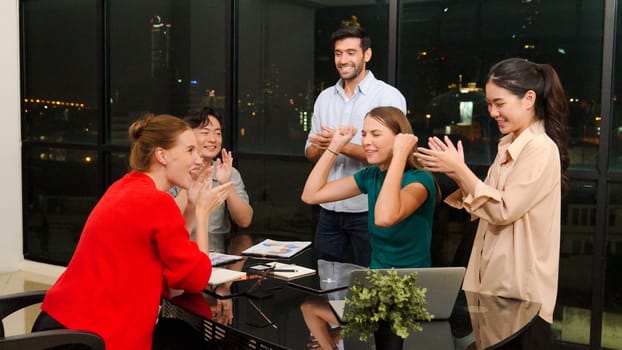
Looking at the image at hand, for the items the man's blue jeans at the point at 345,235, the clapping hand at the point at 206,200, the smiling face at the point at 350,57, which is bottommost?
the man's blue jeans at the point at 345,235

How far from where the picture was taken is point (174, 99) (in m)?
5.30

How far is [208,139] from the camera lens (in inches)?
138

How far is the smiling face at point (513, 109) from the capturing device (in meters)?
2.34

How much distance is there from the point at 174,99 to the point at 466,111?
2402mm

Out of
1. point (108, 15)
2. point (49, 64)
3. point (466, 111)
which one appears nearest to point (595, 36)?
point (466, 111)

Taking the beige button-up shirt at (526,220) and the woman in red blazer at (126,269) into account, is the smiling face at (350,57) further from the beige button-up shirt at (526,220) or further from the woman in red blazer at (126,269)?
the woman in red blazer at (126,269)

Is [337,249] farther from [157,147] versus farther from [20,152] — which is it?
[20,152]

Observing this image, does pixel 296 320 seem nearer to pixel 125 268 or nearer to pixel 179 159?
pixel 125 268

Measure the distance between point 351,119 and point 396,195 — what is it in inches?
41.6

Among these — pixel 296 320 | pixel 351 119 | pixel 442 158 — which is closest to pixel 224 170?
pixel 351 119

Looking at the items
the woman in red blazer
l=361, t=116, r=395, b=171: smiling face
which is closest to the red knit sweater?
the woman in red blazer

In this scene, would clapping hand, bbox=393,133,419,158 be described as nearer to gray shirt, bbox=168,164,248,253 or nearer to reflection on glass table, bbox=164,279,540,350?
reflection on glass table, bbox=164,279,540,350

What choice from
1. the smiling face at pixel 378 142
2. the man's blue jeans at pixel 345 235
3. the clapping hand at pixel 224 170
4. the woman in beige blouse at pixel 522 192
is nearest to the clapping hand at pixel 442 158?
the woman in beige blouse at pixel 522 192

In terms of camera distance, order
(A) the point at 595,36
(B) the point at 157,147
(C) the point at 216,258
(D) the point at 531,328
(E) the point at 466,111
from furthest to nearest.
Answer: (E) the point at 466,111 → (A) the point at 595,36 → (C) the point at 216,258 → (B) the point at 157,147 → (D) the point at 531,328
